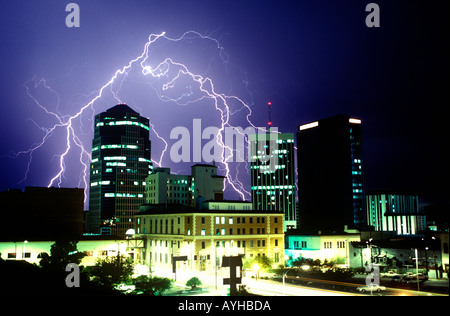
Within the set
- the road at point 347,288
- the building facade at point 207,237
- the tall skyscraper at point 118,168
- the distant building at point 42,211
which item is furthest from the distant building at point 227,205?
the tall skyscraper at point 118,168

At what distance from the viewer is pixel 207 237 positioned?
225 ft

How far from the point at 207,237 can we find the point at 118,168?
118520 mm

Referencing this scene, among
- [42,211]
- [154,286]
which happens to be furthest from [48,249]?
[154,286]

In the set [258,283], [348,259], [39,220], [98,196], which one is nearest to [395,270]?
[348,259]

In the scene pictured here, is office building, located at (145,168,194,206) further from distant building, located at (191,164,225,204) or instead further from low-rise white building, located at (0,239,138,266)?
low-rise white building, located at (0,239,138,266)

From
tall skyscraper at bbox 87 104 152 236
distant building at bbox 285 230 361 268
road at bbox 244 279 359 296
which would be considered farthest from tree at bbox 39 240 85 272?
tall skyscraper at bbox 87 104 152 236

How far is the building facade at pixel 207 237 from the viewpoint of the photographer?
67.6 metres

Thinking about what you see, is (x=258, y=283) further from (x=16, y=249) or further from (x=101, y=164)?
Answer: (x=101, y=164)

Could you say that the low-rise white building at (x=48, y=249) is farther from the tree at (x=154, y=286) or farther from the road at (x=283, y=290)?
the road at (x=283, y=290)

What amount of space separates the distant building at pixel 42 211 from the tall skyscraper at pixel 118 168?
262 feet

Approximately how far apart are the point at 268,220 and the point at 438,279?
→ 2904cm

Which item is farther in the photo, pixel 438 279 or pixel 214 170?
pixel 214 170

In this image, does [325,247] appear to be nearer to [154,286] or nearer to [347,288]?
[347,288]
